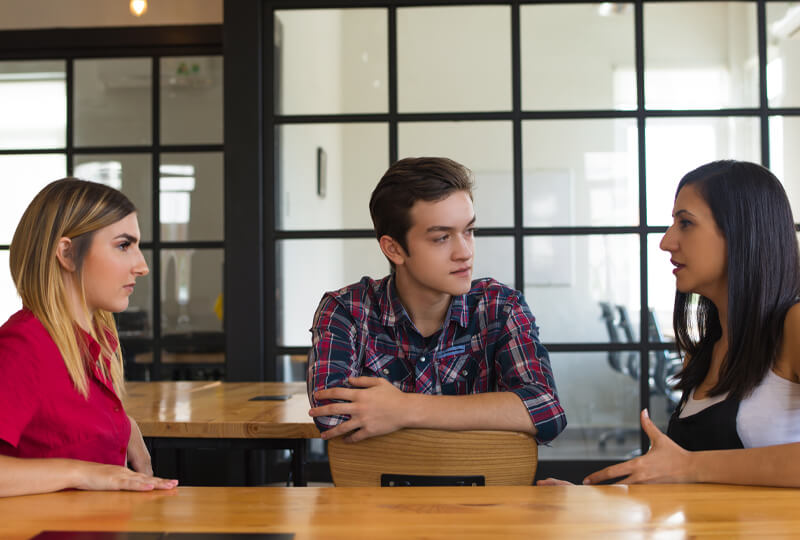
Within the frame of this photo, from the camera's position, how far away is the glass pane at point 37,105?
4.03 metres

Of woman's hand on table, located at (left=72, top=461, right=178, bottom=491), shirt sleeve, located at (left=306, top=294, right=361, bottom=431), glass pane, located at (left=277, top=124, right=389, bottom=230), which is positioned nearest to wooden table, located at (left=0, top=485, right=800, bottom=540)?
woman's hand on table, located at (left=72, top=461, right=178, bottom=491)

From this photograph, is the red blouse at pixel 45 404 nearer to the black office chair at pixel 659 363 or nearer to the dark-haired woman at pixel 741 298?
the dark-haired woman at pixel 741 298

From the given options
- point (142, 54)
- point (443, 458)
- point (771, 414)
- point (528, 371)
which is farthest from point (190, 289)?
point (771, 414)

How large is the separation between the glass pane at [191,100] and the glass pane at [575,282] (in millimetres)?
1930

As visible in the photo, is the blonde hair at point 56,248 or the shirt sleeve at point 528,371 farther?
the shirt sleeve at point 528,371

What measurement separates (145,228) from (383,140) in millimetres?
1471

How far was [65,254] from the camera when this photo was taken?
1.37 metres

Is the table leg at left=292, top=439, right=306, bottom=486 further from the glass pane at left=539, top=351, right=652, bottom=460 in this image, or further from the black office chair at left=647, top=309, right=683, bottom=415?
the black office chair at left=647, top=309, right=683, bottom=415

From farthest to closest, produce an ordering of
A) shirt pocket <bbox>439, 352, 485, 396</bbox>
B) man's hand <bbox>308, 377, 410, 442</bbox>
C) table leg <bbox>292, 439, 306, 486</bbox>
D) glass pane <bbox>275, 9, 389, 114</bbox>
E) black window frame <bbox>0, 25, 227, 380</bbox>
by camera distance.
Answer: black window frame <bbox>0, 25, 227, 380</bbox>, glass pane <bbox>275, 9, 389, 114</bbox>, table leg <bbox>292, 439, 306, 486</bbox>, shirt pocket <bbox>439, 352, 485, 396</bbox>, man's hand <bbox>308, 377, 410, 442</bbox>

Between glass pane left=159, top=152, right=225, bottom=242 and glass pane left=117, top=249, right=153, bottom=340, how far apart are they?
21cm

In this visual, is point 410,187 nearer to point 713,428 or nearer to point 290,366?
point 713,428

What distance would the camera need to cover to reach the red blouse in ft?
3.85

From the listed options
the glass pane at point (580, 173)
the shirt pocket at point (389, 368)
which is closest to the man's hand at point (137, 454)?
the shirt pocket at point (389, 368)

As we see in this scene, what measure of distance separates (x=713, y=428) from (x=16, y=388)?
121 centimetres
